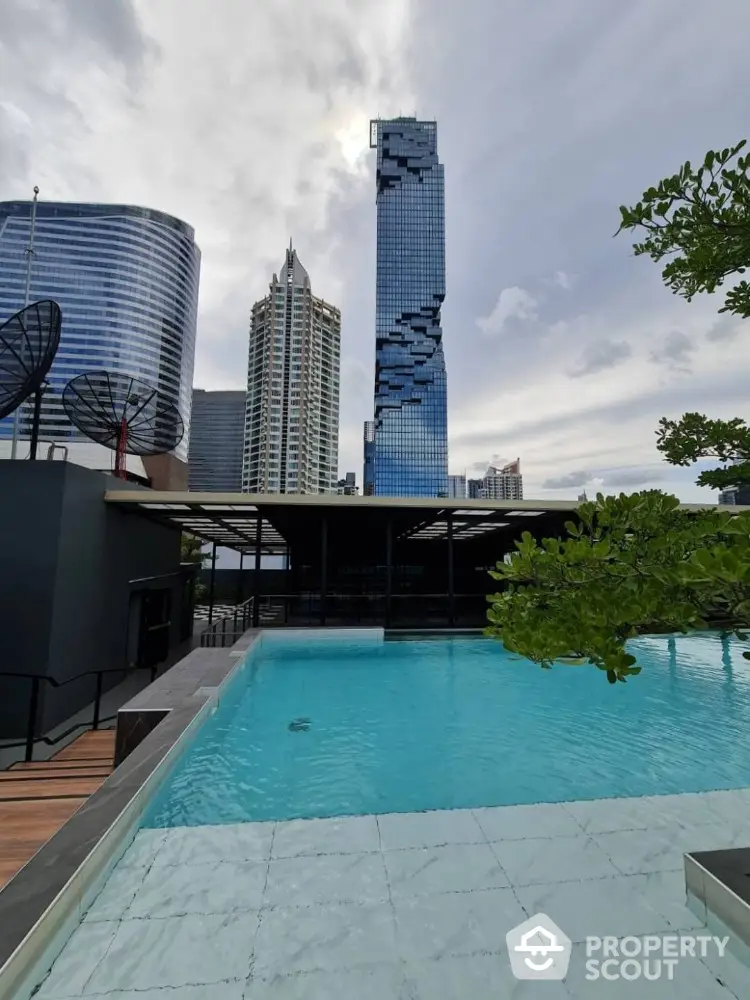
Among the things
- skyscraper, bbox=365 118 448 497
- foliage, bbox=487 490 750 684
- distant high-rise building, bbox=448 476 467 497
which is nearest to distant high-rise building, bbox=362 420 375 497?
skyscraper, bbox=365 118 448 497

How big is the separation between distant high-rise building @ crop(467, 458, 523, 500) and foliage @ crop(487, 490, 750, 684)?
3901 inches

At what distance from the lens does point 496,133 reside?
875 cm

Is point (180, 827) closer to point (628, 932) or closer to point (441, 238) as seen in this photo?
point (628, 932)

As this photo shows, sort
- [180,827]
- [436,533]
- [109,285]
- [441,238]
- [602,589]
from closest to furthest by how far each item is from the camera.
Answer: [602,589], [180,827], [436,533], [109,285], [441,238]

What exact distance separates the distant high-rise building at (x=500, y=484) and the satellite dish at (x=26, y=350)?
96113 mm

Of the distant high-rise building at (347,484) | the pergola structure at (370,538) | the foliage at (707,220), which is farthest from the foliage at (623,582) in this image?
the distant high-rise building at (347,484)

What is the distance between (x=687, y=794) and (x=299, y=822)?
282 cm

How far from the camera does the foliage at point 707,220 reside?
177cm

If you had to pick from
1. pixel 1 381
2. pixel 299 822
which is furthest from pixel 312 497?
pixel 299 822

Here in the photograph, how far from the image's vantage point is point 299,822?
3.08 metres

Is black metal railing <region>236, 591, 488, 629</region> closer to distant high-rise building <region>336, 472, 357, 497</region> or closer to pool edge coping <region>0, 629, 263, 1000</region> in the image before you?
pool edge coping <region>0, 629, 263, 1000</region>

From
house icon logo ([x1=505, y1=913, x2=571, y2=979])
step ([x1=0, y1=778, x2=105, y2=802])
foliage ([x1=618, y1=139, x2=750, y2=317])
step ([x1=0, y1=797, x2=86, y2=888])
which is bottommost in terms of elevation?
step ([x1=0, y1=778, x2=105, y2=802])

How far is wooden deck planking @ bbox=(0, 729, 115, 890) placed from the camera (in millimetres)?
2538

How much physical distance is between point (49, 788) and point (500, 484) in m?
107
